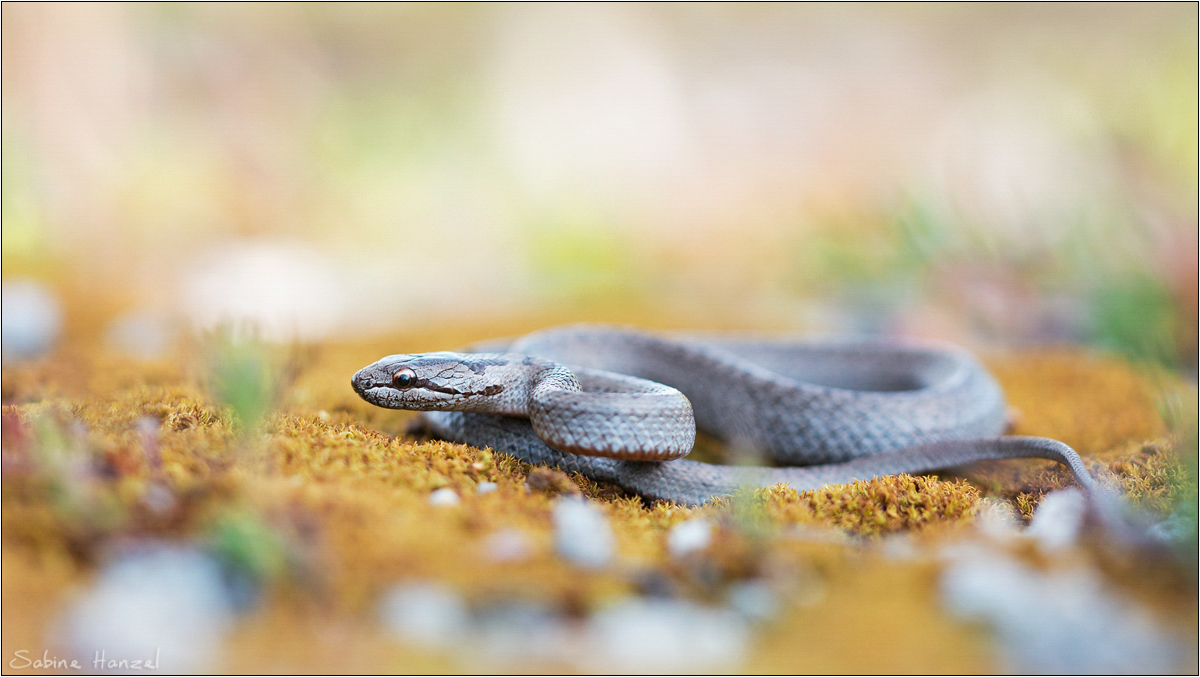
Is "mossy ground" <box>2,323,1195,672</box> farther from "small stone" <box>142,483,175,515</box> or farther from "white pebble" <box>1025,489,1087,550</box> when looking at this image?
"white pebble" <box>1025,489,1087,550</box>

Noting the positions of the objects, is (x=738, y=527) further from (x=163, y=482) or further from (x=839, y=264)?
(x=839, y=264)

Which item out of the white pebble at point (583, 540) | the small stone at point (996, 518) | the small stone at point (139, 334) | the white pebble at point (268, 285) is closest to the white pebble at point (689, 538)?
the white pebble at point (583, 540)

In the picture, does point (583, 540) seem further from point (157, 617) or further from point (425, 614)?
point (157, 617)

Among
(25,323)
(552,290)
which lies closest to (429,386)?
(25,323)

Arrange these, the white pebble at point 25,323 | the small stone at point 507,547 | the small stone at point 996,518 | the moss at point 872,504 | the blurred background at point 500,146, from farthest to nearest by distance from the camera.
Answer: the blurred background at point 500,146 < the white pebble at point 25,323 < the moss at point 872,504 < the small stone at point 996,518 < the small stone at point 507,547

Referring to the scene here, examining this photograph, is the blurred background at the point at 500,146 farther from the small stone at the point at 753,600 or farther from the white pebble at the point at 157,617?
the white pebble at the point at 157,617

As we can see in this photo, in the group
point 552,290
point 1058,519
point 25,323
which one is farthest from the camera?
point 552,290

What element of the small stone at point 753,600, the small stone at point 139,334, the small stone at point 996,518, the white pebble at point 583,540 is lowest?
the small stone at point 139,334
